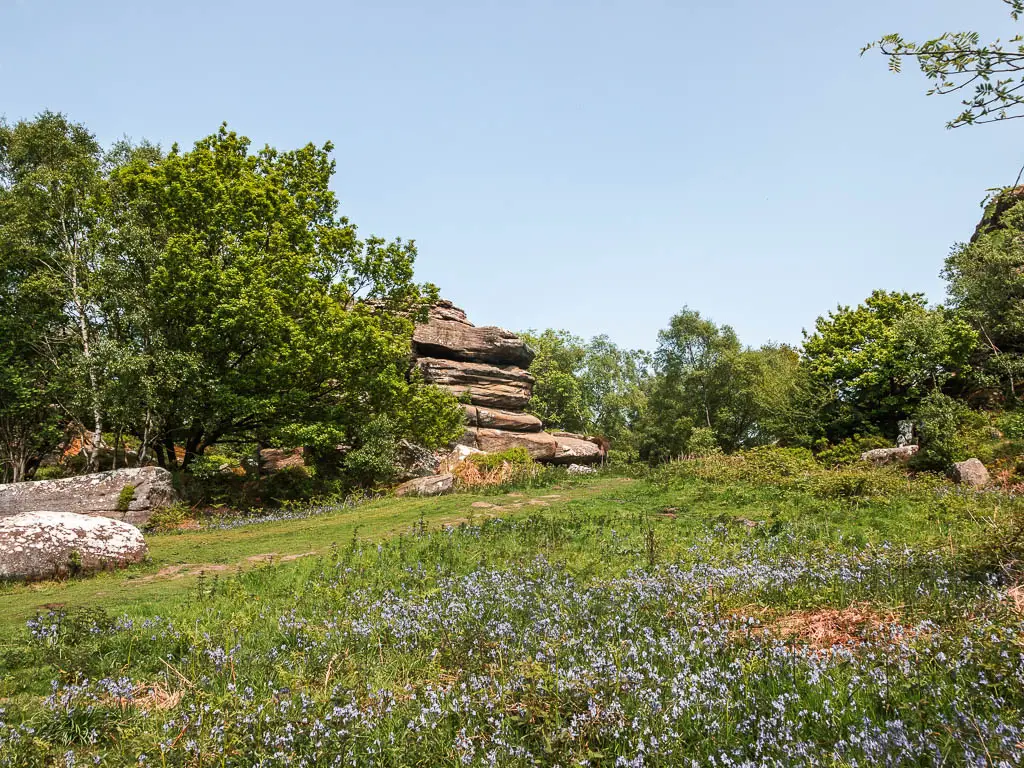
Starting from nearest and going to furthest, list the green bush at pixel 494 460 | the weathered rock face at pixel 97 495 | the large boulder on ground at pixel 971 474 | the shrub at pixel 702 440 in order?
the large boulder on ground at pixel 971 474, the weathered rock face at pixel 97 495, the green bush at pixel 494 460, the shrub at pixel 702 440

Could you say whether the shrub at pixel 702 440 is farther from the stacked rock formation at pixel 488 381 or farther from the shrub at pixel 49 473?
the shrub at pixel 49 473

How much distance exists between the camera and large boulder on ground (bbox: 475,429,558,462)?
139 ft

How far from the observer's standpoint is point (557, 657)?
225 inches

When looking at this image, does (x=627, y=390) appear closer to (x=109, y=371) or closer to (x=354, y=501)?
(x=354, y=501)

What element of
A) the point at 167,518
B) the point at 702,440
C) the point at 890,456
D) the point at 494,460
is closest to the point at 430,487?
the point at 494,460

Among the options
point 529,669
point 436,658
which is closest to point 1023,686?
point 529,669

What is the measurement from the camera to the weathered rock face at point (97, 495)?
68.8 feet

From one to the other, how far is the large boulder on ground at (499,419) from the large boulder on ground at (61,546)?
28881mm

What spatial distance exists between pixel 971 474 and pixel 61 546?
25.3m

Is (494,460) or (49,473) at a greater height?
(494,460)

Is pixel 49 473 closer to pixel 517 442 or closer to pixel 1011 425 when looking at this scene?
pixel 517 442

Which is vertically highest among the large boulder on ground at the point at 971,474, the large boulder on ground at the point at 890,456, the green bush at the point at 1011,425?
the green bush at the point at 1011,425

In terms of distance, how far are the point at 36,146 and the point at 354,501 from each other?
22348 millimetres

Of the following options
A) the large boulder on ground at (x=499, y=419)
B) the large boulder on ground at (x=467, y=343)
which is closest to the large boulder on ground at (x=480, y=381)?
the large boulder on ground at (x=467, y=343)
